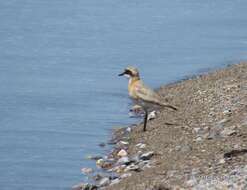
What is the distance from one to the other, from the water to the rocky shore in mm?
570

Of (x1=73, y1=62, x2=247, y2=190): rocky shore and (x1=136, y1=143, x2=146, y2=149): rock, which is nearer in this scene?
(x1=73, y1=62, x2=247, y2=190): rocky shore

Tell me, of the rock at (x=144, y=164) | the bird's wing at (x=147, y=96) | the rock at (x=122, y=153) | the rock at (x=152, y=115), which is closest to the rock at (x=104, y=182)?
the rock at (x=144, y=164)

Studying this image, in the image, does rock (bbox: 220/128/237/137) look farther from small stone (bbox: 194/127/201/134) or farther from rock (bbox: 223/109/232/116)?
rock (bbox: 223/109/232/116)

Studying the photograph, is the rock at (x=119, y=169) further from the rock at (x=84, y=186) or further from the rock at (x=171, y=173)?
→ the rock at (x=171, y=173)

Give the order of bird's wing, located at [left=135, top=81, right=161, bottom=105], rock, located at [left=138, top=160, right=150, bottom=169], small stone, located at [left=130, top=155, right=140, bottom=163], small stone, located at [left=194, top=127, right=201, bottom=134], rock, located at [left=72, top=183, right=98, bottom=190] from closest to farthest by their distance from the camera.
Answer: rock, located at [left=72, top=183, right=98, bottom=190] → rock, located at [left=138, top=160, right=150, bottom=169] → small stone, located at [left=130, top=155, right=140, bottom=163] → small stone, located at [left=194, top=127, right=201, bottom=134] → bird's wing, located at [left=135, top=81, right=161, bottom=105]

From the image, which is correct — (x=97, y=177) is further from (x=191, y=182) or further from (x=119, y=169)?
(x=191, y=182)

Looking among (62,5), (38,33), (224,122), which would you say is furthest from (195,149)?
(62,5)

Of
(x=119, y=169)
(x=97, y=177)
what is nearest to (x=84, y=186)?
(x=97, y=177)

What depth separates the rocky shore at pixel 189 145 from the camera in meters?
11.6

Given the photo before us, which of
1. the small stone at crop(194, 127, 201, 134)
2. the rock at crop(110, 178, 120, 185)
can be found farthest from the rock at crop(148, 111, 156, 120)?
the rock at crop(110, 178, 120, 185)

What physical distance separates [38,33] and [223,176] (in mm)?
13940

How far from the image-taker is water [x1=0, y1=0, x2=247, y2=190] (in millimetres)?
15102

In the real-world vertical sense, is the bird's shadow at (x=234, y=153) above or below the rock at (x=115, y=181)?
above

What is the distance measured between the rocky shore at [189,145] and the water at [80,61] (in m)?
0.57
